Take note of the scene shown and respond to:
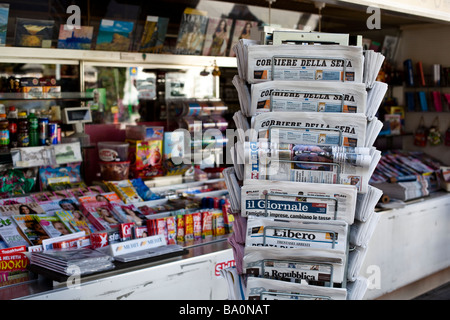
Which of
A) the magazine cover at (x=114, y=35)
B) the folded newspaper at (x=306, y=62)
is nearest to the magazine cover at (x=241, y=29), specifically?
the magazine cover at (x=114, y=35)

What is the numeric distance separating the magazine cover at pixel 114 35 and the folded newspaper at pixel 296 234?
3.21 metres

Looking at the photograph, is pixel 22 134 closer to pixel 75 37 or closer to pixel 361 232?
pixel 75 37

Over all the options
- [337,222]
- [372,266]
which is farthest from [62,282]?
[372,266]

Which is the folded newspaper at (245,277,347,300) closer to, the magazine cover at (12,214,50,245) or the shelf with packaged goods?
the magazine cover at (12,214,50,245)

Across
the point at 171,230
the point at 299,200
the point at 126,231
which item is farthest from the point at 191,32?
the point at 299,200

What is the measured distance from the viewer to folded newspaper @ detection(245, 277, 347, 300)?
7.18 feet

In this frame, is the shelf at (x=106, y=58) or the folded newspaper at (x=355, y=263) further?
the shelf at (x=106, y=58)

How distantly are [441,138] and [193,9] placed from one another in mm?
3326

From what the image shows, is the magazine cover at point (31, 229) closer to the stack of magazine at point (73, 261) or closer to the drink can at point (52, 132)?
the stack of magazine at point (73, 261)

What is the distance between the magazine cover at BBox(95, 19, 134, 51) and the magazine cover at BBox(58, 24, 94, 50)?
0.33ft

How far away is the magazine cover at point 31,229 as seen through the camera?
3.46m

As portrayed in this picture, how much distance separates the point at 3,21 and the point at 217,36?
215 cm

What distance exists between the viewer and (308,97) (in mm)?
2363

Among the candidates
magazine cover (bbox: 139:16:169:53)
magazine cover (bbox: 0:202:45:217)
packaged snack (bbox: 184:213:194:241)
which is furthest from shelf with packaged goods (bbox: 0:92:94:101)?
packaged snack (bbox: 184:213:194:241)
